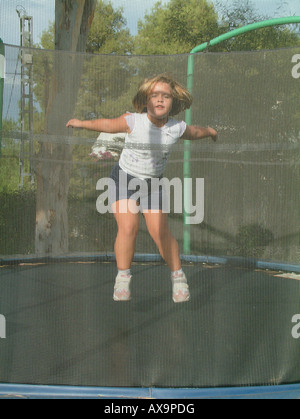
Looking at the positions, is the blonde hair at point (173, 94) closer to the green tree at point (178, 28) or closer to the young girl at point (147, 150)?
the young girl at point (147, 150)

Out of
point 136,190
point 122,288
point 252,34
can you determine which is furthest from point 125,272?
point 252,34

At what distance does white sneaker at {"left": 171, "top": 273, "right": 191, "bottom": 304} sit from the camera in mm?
1894

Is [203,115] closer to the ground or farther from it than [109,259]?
farther from it

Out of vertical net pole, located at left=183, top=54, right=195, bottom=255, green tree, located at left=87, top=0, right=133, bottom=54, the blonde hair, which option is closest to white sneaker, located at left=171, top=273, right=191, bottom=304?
vertical net pole, located at left=183, top=54, right=195, bottom=255

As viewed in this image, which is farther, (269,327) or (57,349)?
(269,327)

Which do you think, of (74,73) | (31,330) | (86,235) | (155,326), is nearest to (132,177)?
(86,235)

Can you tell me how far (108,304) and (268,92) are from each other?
1.02 metres

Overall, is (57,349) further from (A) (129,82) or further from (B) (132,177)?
(A) (129,82)

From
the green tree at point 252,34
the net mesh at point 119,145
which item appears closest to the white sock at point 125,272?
the net mesh at point 119,145

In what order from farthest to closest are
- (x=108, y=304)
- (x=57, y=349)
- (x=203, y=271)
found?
(x=203, y=271), (x=108, y=304), (x=57, y=349)

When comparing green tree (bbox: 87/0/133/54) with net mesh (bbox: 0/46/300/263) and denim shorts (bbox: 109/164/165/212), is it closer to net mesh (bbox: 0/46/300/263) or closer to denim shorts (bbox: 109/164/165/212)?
net mesh (bbox: 0/46/300/263)

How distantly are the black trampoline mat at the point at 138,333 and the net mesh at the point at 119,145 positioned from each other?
0.18m

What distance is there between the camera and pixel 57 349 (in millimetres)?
1665

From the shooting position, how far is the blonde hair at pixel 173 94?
1.80 m
